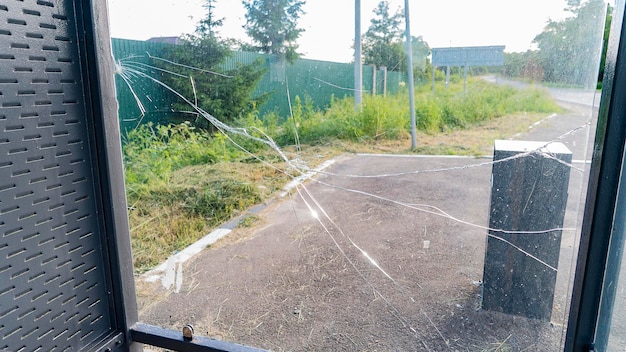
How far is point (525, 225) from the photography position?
1.16 meters

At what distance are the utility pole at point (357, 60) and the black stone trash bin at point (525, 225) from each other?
45 cm

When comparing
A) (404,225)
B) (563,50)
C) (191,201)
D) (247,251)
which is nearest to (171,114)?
(191,201)

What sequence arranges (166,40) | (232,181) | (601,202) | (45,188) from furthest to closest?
(232,181) < (166,40) < (45,188) < (601,202)

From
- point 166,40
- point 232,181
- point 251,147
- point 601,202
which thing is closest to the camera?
point 601,202

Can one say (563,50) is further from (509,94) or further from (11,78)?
(11,78)

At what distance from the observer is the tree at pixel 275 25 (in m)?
1.22

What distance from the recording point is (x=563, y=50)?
0.95 meters

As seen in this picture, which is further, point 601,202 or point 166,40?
point 166,40

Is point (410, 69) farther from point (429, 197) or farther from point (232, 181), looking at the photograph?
point (232, 181)

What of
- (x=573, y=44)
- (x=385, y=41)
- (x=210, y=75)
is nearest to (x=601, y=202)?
(x=573, y=44)

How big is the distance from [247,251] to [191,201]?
1.02 ft

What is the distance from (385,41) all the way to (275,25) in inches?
13.8

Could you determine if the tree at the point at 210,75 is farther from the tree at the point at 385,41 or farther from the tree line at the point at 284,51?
the tree at the point at 385,41

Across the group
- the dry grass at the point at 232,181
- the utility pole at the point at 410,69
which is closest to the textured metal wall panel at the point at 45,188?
the dry grass at the point at 232,181
